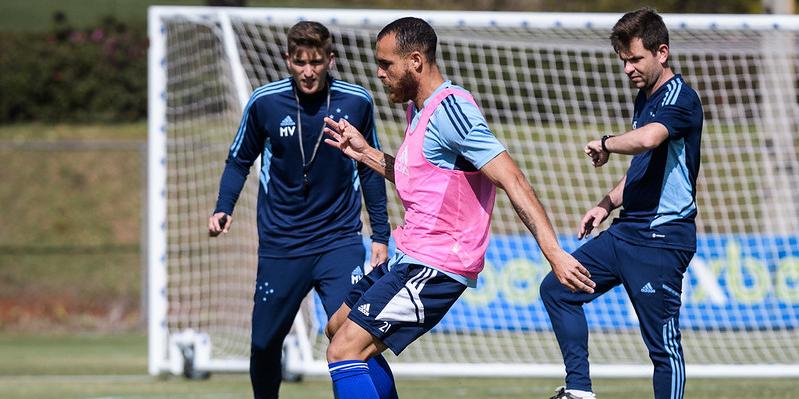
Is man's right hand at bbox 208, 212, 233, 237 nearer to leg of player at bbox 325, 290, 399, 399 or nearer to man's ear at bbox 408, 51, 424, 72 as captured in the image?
leg of player at bbox 325, 290, 399, 399

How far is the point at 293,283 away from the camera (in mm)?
6793

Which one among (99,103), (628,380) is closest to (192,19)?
(628,380)

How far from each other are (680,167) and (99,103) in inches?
829

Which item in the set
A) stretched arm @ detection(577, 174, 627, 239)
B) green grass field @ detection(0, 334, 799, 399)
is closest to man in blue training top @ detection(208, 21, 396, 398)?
stretched arm @ detection(577, 174, 627, 239)

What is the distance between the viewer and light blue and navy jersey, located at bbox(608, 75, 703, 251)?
597 cm

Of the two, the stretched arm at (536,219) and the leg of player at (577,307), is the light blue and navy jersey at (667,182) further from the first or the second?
the stretched arm at (536,219)

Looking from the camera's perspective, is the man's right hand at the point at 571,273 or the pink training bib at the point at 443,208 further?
the pink training bib at the point at 443,208

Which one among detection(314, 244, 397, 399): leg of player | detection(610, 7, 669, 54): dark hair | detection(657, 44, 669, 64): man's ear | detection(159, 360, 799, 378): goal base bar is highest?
detection(610, 7, 669, 54): dark hair

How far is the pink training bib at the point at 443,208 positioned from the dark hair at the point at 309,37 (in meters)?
1.31

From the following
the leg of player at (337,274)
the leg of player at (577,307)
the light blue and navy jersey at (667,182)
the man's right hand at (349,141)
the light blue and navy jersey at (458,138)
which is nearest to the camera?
the light blue and navy jersey at (458,138)

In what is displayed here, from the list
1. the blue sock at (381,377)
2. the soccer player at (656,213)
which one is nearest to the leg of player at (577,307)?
the soccer player at (656,213)

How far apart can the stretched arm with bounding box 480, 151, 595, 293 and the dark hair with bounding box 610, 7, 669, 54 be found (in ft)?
4.06

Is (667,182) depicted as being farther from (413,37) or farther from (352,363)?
(352,363)

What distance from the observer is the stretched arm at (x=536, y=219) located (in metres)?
4.95
